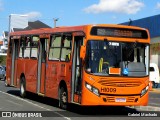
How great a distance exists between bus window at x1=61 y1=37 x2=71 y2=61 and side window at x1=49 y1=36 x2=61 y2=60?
449 mm

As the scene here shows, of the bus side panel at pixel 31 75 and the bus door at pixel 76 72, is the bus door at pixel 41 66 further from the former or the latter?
the bus door at pixel 76 72

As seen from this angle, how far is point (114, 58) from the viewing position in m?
14.3

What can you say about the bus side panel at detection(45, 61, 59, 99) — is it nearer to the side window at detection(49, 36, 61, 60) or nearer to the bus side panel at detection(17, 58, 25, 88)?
the side window at detection(49, 36, 61, 60)

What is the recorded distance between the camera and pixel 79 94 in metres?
14.4

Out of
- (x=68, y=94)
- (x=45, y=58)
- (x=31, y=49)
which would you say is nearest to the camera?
(x=68, y=94)

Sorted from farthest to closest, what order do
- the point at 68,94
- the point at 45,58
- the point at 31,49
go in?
1. the point at 31,49
2. the point at 45,58
3. the point at 68,94

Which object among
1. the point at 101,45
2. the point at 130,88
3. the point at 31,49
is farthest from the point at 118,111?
the point at 31,49

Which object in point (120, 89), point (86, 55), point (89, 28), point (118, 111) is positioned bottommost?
point (118, 111)

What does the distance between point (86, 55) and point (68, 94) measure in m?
1.94

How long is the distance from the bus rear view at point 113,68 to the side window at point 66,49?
5.17 feet

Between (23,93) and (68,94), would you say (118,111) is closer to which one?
(68,94)

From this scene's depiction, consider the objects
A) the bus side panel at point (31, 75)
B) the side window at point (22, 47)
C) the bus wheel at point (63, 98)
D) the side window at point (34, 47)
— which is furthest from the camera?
the side window at point (22, 47)

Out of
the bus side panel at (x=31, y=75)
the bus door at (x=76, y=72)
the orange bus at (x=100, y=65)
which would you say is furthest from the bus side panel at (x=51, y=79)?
the bus door at (x=76, y=72)

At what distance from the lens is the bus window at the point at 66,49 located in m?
15.6
